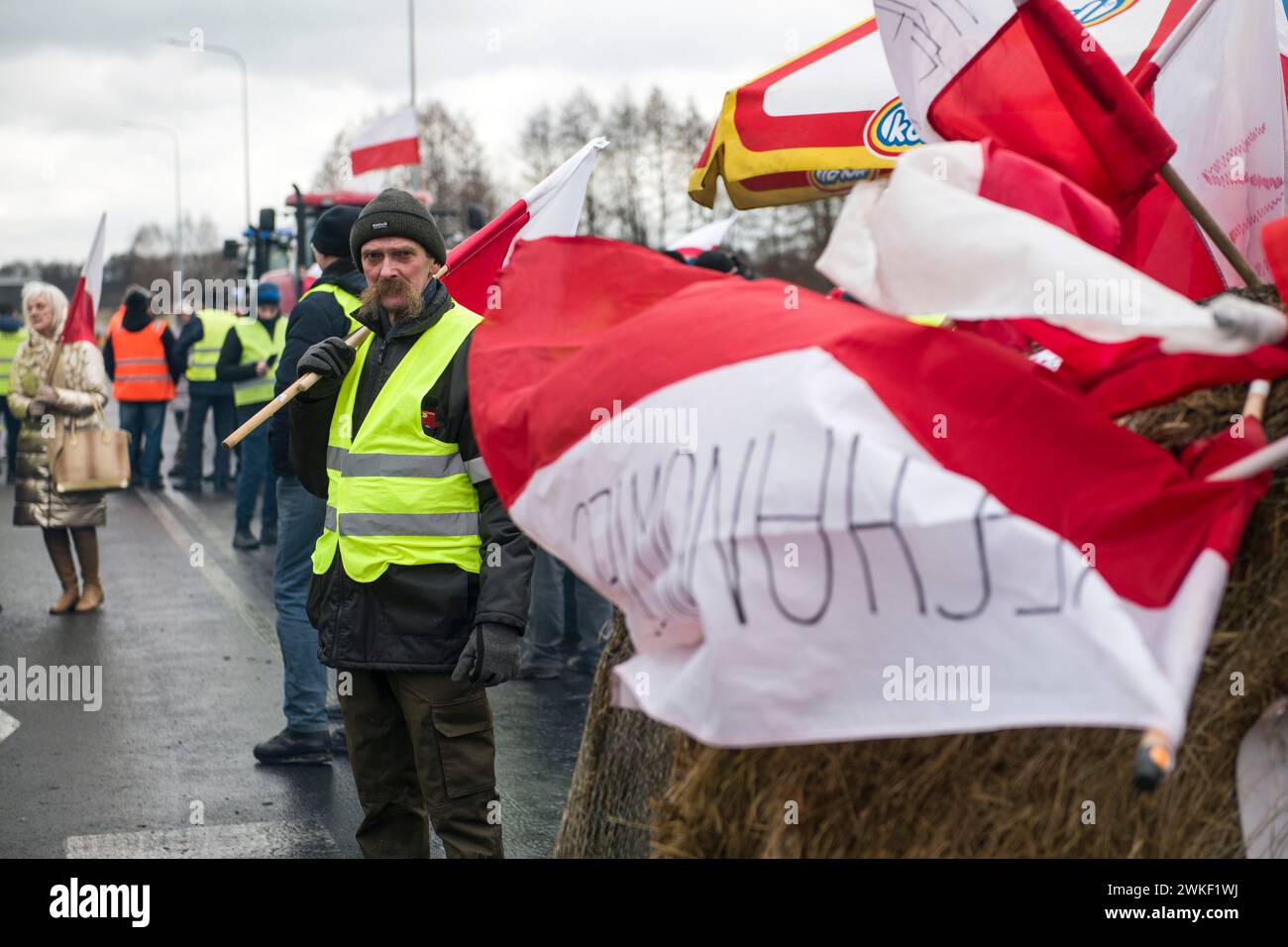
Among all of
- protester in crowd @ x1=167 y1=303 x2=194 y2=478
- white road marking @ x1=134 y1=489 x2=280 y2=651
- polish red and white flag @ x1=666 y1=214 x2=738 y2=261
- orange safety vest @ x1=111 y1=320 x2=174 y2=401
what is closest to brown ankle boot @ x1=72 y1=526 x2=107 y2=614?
white road marking @ x1=134 y1=489 x2=280 y2=651

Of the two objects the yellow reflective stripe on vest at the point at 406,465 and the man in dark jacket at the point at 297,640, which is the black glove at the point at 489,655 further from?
the man in dark jacket at the point at 297,640

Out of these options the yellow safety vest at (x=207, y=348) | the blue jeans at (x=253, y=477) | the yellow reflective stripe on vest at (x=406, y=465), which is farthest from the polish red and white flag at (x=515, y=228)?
the yellow safety vest at (x=207, y=348)

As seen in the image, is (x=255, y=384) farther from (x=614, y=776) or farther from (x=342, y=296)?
(x=614, y=776)

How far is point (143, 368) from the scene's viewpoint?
15641 mm

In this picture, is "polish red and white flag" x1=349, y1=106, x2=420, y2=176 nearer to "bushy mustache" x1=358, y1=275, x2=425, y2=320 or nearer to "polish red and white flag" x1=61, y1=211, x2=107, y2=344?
"polish red and white flag" x1=61, y1=211, x2=107, y2=344

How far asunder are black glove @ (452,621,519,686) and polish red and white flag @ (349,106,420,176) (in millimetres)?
11816

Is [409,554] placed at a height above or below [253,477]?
above

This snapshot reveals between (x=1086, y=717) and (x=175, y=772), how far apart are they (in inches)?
193

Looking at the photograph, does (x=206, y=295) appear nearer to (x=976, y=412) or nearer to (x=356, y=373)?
(x=356, y=373)

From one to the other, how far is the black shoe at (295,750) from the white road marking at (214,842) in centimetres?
75

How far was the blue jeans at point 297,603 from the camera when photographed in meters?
6.25

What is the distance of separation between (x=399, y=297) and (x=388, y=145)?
37.8ft

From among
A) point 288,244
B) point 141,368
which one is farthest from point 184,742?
point 288,244
